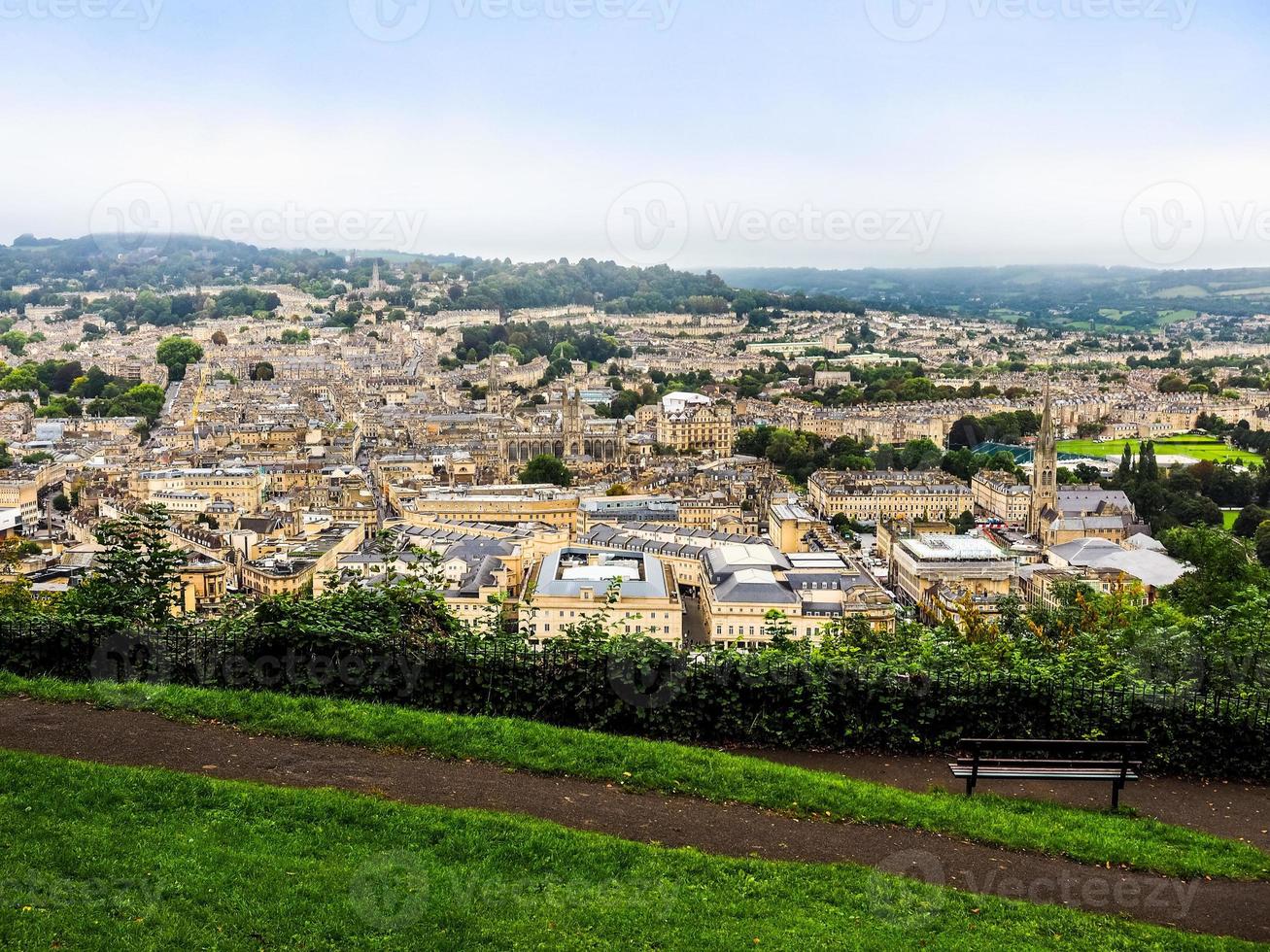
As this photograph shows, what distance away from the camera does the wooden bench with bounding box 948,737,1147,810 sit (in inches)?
304

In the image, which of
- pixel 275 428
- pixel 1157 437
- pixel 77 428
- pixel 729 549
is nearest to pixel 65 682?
pixel 729 549

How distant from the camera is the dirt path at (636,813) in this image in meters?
6.47

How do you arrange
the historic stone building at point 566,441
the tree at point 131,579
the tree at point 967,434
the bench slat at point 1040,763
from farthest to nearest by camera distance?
the tree at point 967,434
the historic stone building at point 566,441
the tree at point 131,579
the bench slat at point 1040,763

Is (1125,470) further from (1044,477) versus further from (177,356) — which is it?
(177,356)

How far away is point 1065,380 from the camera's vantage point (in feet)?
361

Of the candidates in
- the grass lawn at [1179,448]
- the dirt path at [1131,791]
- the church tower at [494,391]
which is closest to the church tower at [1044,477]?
the grass lawn at [1179,448]

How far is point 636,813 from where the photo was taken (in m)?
7.07

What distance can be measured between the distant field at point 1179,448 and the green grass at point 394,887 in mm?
68046

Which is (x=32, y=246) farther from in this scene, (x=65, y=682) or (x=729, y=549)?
(x=65, y=682)

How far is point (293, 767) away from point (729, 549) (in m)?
28.7

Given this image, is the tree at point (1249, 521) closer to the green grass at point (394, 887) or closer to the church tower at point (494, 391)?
the green grass at point (394, 887)

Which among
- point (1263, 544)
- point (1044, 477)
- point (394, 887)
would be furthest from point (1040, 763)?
point (1044, 477)

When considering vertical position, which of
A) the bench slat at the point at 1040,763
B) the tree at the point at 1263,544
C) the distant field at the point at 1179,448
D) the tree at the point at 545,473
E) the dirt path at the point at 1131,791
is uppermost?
the bench slat at the point at 1040,763

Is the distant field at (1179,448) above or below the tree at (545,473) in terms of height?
below
